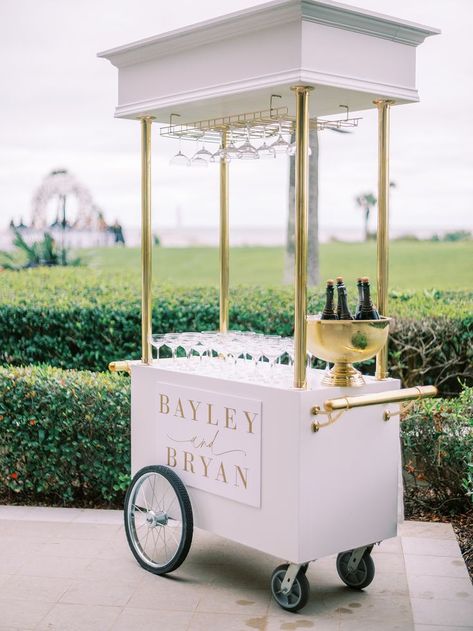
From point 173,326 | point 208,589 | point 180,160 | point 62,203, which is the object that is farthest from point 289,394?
point 62,203

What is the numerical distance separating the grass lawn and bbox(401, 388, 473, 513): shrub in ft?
35.8

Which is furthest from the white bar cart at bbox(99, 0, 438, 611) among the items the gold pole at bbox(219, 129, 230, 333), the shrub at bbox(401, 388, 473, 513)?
the shrub at bbox(401, 388, 473, 513)

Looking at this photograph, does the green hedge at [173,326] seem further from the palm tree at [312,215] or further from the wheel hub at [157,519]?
the palm tree at [312,215]

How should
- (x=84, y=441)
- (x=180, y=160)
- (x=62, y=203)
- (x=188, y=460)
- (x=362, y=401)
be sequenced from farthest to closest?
(x=62, y=203)
(x=84, y=441)
(x=180, y=160)
(x=188, y=460)
(x=362, y=401)

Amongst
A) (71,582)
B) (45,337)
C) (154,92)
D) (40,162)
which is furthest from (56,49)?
(71,582)

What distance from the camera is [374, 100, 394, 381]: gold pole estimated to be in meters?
3.51

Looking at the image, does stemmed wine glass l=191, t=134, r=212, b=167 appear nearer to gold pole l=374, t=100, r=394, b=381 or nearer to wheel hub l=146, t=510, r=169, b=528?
gold pole l=374, t=100, r=394, b=381

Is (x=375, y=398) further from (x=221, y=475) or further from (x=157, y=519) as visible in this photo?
(x=157, y=519)

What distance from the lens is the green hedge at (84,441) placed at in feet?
14.5

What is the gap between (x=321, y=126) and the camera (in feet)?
12.6

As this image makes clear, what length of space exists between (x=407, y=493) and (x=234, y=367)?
134 centimetres

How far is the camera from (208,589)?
3531mm

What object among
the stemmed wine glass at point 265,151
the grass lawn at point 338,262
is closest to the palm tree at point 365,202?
the grass lawn at point 338,262

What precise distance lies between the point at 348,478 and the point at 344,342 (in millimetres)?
502
